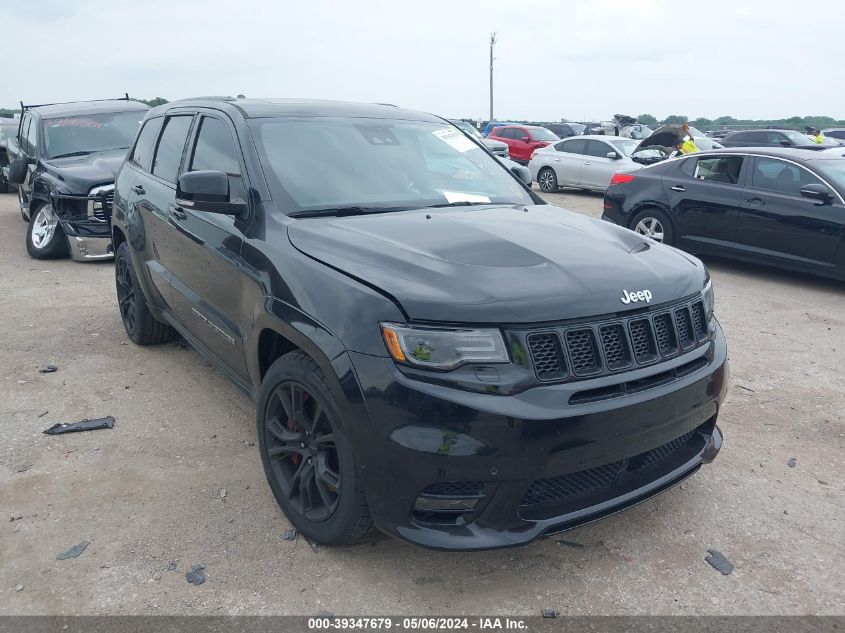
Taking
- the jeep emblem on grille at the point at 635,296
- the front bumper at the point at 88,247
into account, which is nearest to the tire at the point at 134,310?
the front bumper at the point at 88,247

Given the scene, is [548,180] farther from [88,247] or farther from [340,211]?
[340,211]

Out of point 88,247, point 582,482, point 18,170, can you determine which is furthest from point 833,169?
point 18,170

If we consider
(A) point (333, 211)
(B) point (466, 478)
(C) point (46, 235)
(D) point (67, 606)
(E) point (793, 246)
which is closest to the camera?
(B) point (466, 478)

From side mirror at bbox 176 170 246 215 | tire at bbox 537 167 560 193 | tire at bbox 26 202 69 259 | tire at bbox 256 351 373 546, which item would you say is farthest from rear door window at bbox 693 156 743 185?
tire at bbox 537 167 560 193

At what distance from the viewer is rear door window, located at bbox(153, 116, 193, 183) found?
4.36 m

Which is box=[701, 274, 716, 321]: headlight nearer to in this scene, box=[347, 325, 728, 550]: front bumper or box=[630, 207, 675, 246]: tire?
box=[347, 325, 728, 550]: front bumper

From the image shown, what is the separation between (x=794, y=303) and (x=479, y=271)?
566cm

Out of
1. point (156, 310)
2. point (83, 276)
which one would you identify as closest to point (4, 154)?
point (83, 276)

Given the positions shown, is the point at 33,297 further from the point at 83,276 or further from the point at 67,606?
the point at 67,606

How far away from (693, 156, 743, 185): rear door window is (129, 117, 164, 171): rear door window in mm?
6405

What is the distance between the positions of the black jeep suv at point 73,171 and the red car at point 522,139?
13.1 m

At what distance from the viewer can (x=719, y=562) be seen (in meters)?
2.91

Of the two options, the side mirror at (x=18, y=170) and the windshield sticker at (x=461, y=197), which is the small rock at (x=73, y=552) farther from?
the side mirror at (x=18, y=170)

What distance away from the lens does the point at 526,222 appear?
3.38 m
